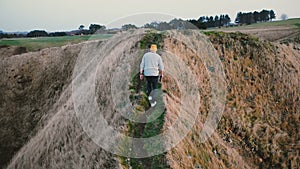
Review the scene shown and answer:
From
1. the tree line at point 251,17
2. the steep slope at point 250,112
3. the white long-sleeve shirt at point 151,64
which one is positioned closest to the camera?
the white long-sleeve shirt at point 151,64

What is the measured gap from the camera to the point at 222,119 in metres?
17.1

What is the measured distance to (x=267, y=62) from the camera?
2217 cm

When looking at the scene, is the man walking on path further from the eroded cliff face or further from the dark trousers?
the eroded cliff face

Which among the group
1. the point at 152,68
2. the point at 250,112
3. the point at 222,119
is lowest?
the point at 250,112

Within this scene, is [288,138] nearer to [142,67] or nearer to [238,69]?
[238,69]

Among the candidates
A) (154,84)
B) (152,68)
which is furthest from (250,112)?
(152,68)

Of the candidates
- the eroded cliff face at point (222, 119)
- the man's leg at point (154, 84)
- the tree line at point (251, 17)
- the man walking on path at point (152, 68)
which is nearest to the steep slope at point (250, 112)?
the eroded cliff face at point (222, 119)

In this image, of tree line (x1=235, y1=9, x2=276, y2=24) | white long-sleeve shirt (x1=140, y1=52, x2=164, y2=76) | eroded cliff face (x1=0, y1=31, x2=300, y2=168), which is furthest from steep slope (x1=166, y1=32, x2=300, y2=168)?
tree line (x1=235, y1=9, x2=276, y2=24)

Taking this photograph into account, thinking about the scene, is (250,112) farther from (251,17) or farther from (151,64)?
(251,17)

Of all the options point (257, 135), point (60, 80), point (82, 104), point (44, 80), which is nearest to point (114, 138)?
point (82, 104)

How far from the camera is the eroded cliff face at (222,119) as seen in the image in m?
14.0

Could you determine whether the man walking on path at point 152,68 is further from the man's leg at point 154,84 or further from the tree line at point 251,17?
the tree line at point 251,17

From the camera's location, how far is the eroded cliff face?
13992mm

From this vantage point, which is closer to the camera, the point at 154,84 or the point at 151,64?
the point at 151,64
